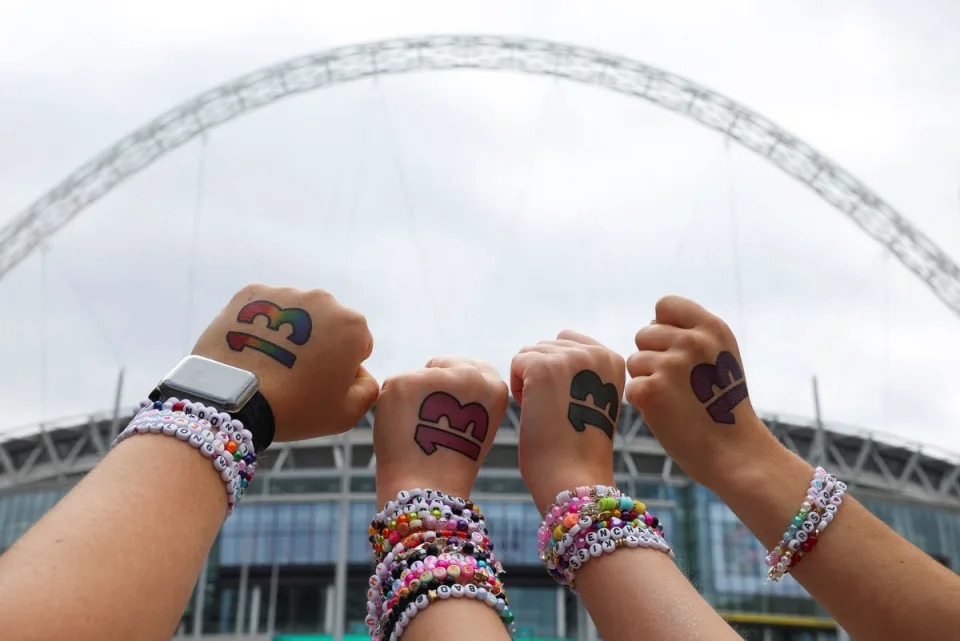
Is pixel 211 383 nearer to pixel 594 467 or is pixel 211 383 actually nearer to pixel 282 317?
pixel 282 317

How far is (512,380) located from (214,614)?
4310cm

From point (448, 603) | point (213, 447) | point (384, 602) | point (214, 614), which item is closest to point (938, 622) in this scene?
point (448, 603)

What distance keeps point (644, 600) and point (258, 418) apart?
941mm

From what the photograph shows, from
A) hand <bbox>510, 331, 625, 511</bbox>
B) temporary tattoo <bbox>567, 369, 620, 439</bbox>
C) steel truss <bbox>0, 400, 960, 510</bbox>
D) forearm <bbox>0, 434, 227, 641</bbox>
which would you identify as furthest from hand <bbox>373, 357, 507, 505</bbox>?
steel truss <bbox>0, 400, 960, 510</bbox>

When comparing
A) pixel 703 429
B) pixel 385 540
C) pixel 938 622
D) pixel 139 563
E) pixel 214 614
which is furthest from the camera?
pixel 214 614

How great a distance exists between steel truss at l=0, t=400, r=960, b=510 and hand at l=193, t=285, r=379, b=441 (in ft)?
121

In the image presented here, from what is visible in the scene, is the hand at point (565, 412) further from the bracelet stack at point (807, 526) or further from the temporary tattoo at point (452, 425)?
the bracelet stack at point (807, 526)

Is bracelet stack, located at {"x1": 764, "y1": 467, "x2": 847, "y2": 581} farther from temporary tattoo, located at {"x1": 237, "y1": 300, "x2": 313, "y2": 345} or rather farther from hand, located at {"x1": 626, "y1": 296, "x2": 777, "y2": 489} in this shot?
temporary tattoo, located at {"x1": 237, "y1": 300, "x2": 313, "y2": 345}

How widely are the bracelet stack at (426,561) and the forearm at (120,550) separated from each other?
44cm

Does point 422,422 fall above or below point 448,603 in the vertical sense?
above

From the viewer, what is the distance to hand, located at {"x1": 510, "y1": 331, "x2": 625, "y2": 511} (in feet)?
7.84

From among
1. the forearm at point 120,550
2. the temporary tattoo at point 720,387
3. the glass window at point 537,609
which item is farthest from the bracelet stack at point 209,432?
the glass window at point 537,609

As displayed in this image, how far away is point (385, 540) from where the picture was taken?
2154mm

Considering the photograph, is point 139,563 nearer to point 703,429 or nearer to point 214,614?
point 703,429
